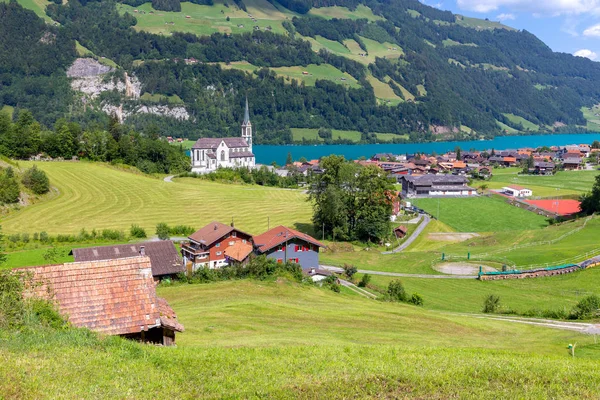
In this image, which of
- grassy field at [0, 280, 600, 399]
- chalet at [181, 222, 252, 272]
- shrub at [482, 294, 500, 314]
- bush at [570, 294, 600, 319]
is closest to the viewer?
grassy field at [0, 280, 600, 399]

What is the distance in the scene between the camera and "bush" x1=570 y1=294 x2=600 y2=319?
28.8m

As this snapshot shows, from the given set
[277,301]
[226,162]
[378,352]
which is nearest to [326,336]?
[378,352]

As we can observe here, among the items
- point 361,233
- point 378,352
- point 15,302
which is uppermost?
point 15,302

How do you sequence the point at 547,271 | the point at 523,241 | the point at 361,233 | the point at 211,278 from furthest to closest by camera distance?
the point at 361,233 → the point at 523,241 → the point at 547,271 → the point at 211,278

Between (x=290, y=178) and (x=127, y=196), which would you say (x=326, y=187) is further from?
(x=290, y=178)

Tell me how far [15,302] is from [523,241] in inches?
2110

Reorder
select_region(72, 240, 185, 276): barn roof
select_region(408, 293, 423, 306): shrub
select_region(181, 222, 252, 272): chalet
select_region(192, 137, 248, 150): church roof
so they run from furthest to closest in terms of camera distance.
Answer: select_region(192, 137, 248, 150): church roof
select_region(181, 222, 252, 272): chalet
select_region(72, 240, 185, 276): barn roof
select_region(408, 293, 423, 306): shrub

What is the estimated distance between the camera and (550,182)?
4451 inches

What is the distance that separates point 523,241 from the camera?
56.4m

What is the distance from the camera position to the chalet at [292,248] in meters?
43.4

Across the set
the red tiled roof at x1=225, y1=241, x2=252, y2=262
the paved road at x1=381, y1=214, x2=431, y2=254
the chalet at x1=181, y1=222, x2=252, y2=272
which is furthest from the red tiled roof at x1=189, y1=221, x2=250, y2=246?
the paved road at x1=381, y1=214, x2=431, y2=254

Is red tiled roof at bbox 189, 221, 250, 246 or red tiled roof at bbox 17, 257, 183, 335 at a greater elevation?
red tiled roof at bbox 17, 257, 183, 335

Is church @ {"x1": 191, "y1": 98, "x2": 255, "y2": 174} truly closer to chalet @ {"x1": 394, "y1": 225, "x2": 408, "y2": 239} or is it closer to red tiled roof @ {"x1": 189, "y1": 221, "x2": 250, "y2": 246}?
chalet @ {"x1": 394, "y1": 225, "x2": 408, "y2": 239}

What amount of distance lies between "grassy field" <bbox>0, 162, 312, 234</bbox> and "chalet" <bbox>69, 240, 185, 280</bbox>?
1905cm
